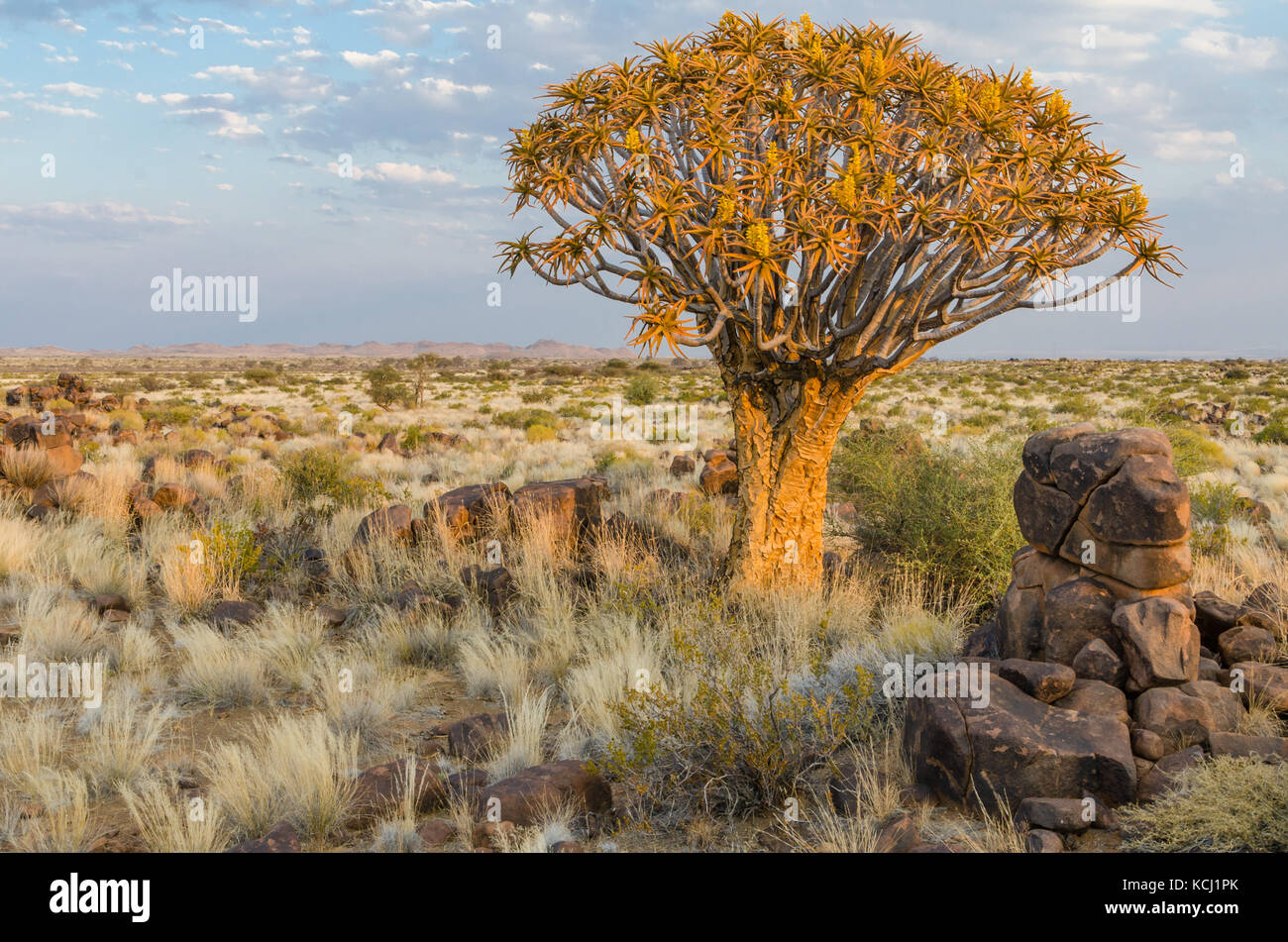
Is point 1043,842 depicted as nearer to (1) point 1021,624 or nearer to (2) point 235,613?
(1) point 1021,624

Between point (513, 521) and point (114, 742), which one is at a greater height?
point (513, 521)

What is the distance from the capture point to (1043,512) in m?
5.27

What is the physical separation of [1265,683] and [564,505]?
22.0ft

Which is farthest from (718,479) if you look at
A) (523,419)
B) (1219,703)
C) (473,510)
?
(523,419)

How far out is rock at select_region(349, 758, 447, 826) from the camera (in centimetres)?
421

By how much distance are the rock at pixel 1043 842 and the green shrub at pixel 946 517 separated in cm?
402

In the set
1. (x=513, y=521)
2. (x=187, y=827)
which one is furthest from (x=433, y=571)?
(x=187, y=827)

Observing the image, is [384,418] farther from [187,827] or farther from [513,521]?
[187,827]

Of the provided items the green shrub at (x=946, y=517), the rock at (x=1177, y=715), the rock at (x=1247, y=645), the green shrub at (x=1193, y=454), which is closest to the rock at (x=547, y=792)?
the rock at (x=1177, y=715)

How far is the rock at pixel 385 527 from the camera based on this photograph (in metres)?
9.51

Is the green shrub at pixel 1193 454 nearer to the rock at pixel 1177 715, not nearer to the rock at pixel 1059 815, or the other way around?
the rock at pixel 1177 715

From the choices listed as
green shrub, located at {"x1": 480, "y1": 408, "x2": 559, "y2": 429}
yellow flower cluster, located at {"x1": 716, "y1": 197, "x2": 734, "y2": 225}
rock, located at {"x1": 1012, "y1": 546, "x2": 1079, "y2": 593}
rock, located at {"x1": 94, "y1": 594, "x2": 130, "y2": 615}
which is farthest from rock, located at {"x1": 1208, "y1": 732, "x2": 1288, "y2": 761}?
green shrub, located at {"x1": 480, "y1": 408, "x2": 559, "y2": 429}

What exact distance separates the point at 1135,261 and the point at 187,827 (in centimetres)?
703
